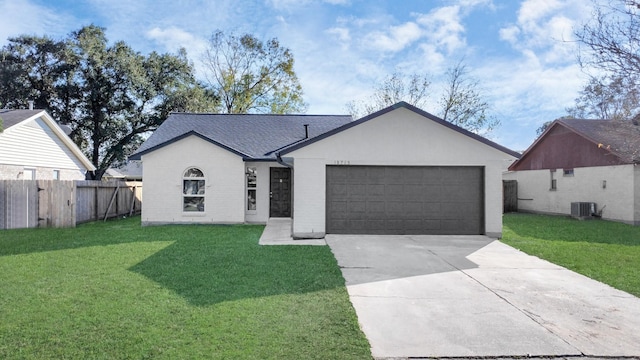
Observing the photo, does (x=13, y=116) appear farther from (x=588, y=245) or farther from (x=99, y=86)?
(x=588, y=245)

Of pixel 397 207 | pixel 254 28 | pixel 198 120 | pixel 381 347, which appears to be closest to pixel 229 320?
pixel 381 347

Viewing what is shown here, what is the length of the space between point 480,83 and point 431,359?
27224 mm

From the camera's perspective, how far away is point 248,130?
1647 cm

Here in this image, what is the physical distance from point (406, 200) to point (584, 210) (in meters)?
10.0

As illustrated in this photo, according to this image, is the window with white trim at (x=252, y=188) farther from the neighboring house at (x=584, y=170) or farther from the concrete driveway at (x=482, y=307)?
the neighboring house at (x=584, y=170)

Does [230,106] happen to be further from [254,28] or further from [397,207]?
[397,207]

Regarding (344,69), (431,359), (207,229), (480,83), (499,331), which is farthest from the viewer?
(480,83)

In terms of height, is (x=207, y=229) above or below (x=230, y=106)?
below

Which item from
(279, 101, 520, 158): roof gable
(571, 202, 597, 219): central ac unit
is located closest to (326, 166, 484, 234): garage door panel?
(279, 101, 520, 158): roof gable

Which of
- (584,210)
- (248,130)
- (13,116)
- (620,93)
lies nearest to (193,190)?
(248,130)

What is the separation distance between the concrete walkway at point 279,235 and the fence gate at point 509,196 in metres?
13.0

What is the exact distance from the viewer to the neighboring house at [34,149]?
605 inches

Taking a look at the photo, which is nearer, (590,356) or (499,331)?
(590,356)

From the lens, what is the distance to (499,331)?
443 cm
